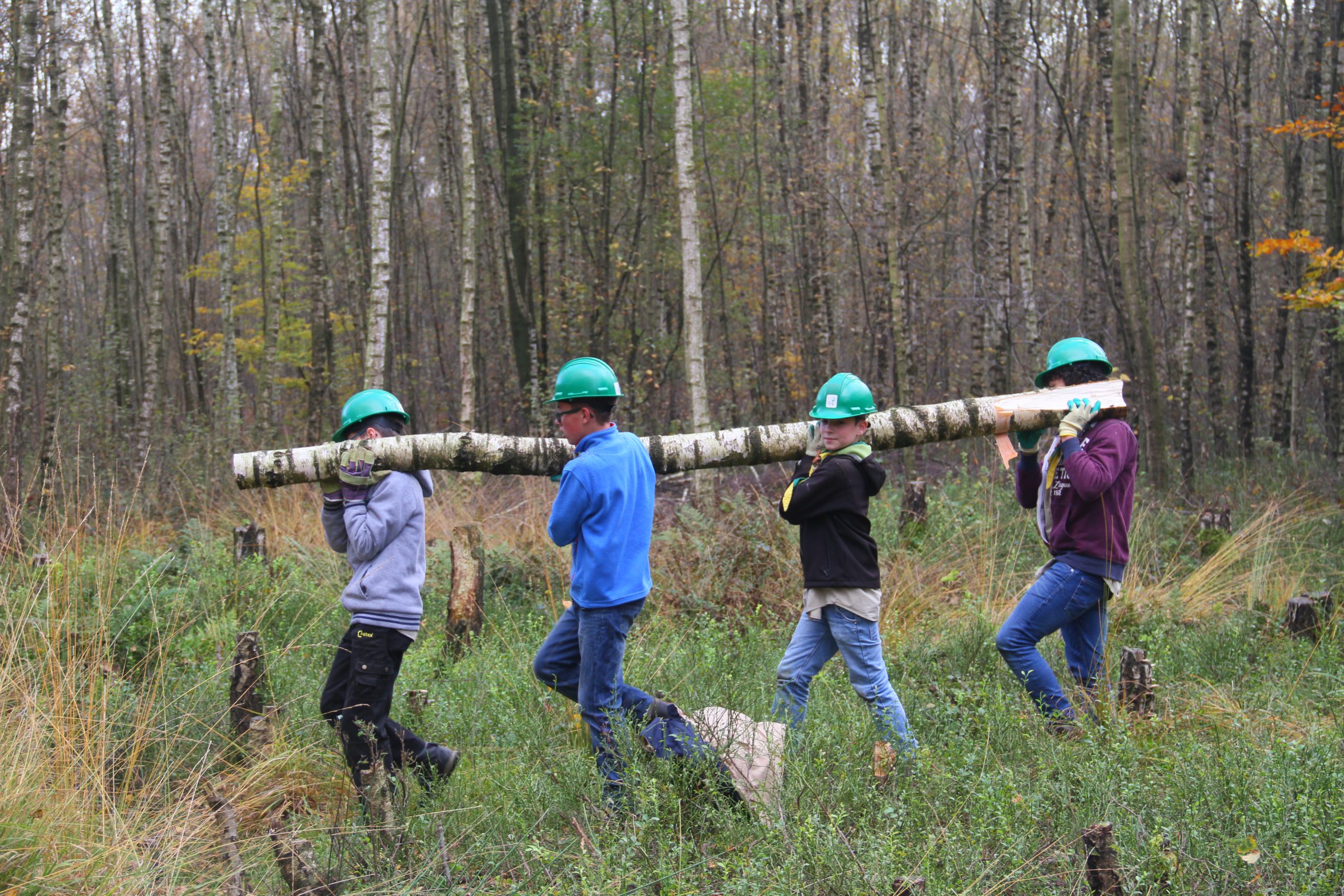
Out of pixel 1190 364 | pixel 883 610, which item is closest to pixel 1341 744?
pixel 883 610

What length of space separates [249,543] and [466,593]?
216 cm

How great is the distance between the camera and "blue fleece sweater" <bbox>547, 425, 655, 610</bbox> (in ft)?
12.3

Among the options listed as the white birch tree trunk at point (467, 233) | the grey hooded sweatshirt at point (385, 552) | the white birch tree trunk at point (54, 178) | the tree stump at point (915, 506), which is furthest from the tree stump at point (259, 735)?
the white birch tree trunk at point (467, 233)

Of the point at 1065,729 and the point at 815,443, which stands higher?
the point at 815,443

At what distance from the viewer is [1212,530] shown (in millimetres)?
8383

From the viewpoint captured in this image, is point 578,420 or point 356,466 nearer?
point 578,420

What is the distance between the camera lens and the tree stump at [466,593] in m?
6.61

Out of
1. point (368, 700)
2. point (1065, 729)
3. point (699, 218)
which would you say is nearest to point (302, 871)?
point (368, 700)

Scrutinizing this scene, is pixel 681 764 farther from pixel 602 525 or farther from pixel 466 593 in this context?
pixel 466 593

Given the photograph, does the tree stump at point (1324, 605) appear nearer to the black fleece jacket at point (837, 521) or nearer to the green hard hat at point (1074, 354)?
the green hard hat at point (1074, 354)

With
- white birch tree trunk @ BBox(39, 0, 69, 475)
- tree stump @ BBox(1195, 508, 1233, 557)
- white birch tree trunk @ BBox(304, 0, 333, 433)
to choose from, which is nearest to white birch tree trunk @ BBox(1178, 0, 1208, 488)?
tree stump @ BBox(1195, 508, 1233, 557)

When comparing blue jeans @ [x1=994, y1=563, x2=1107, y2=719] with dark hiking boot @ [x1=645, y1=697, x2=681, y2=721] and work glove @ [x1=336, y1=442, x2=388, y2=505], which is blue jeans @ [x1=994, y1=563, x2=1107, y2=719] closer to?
dark hiking boot @ [x1=645, y1=697, x2=681, y2=721]

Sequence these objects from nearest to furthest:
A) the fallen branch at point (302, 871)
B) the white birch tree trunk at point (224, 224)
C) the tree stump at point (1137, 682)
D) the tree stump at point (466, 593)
A: the fallen branch at point (302, 871), the tree stump at point (1137, 682), the tree stump at point (466, 593), the white birch tree trunk at point (224, 224)

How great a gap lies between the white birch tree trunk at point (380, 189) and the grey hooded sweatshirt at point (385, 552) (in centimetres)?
629
